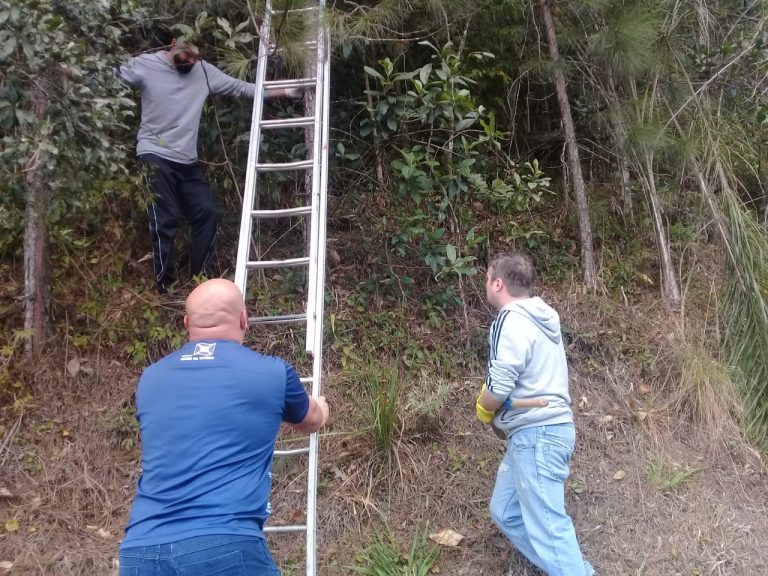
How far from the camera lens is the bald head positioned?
2291mm

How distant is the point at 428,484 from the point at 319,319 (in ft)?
3.96

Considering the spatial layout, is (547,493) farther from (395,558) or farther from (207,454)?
(207,454)

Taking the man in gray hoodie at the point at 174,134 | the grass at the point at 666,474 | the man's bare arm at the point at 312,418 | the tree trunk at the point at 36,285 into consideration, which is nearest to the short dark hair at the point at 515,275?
the man's bare arm at the point at 312,418

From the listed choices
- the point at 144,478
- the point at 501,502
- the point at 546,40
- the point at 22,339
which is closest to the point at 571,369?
the point at 501,502

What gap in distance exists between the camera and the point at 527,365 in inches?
116

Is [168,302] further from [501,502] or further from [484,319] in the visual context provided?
[501,502]

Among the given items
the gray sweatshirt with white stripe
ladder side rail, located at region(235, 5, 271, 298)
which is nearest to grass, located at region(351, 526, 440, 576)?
ladder side rail, located at region(235, 5, 271, 298)

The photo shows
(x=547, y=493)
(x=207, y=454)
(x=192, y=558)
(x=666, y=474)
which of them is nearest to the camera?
(x=192, y=558)

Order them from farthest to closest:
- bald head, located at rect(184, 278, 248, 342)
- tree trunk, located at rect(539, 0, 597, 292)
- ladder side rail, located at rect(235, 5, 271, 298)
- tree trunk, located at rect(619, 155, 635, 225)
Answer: tree trunk, located at rect(619, 155, 635, 225) < tree trunk, located at rect(539, 0, 597, 292) < ladder side rail, located at rect(235, 5, 271, 298) < bald head, located at rect(184, 278, 248, 342)

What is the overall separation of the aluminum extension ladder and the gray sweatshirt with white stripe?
1.36ft

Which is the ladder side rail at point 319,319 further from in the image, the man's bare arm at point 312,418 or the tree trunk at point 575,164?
Answer: the tree trunk at point 575,164

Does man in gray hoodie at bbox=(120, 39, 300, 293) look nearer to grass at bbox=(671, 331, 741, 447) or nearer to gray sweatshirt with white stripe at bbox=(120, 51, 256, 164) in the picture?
gray sweatshirt with white stripe at bbox=(120, 51, 256, 164)

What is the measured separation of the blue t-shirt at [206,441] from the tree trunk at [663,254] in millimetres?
3730

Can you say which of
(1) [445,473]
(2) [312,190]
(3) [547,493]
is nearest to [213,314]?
(3) [547,493]
